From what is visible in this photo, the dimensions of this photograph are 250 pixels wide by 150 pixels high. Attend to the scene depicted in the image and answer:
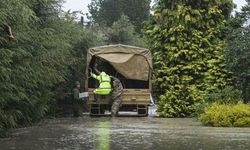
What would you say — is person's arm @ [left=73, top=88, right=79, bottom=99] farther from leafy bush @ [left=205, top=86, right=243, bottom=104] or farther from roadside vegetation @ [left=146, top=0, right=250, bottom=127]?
leafy bush @ [left=205, top=86, right=243, bottom=104]

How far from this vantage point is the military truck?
23953mm

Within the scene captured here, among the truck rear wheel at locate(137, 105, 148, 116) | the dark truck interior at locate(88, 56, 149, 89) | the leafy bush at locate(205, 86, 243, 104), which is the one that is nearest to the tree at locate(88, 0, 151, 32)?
the dark truck interior at locate(88, 56, 149, 89)

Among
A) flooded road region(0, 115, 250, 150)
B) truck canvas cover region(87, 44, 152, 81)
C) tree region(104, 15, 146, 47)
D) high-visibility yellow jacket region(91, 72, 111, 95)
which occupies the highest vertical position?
tree region(104, 15, 146, 47)

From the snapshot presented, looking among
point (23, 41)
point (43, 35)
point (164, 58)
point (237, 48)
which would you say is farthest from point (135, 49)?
point (23, 41)

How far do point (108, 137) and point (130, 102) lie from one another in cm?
1014

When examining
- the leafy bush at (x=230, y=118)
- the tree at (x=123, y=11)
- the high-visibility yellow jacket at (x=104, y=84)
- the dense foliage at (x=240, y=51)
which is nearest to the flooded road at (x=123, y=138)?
the leafy bush at (x=230, y=118)

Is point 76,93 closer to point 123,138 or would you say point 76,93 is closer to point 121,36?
point 123,138

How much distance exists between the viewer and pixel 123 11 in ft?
264

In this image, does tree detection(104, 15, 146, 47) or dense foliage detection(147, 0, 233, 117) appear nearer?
dense foliage detection(147, 0, 233, 117)

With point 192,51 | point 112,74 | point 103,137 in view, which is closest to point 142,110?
point 112,74

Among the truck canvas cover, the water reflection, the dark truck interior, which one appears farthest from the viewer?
the dark truck interior

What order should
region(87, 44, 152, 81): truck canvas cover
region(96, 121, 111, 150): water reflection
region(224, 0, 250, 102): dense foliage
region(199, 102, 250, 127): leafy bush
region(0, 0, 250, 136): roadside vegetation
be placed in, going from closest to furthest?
region(96, 121, 111, 150): water reflection, region(199, 102, 250, 127): leafy bush, region(0, 0, 250, 136): roadside vegetation, region(224, 0, 250, 102): dense foliage, region(87, 44, 152, 81): truck canvas cover

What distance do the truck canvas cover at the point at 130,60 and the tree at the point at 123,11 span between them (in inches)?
1944

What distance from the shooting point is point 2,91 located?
1400 cm
